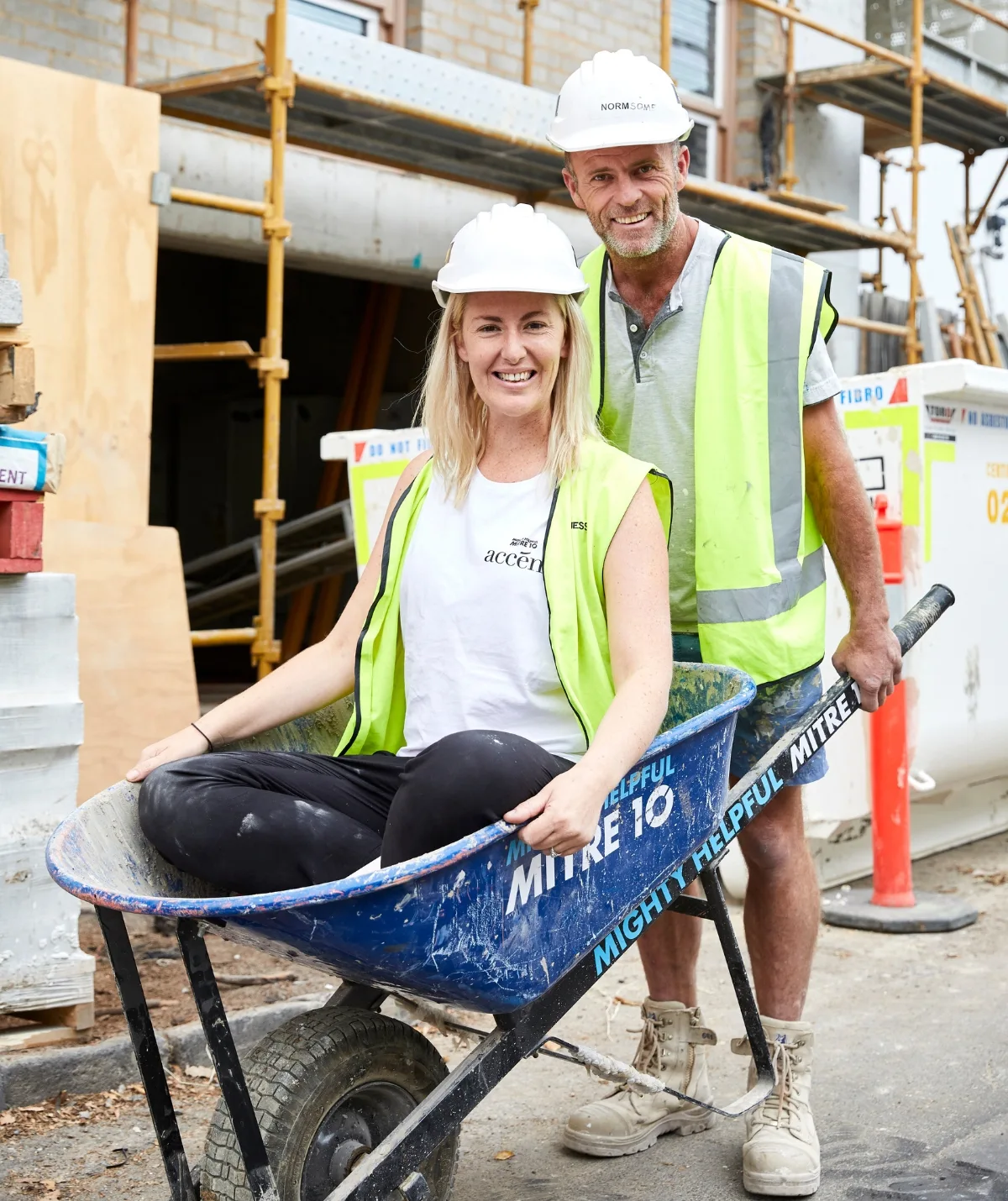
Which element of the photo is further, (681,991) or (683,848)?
(681,991)

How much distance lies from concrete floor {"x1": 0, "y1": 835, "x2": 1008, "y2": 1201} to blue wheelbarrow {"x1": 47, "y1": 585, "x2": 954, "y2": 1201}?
561 millimetres

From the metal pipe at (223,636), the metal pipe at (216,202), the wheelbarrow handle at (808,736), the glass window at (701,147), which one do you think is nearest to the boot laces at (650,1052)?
the wheelbarrow handle at (808,736)

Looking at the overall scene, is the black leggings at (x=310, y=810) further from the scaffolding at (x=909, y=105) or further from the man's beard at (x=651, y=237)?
the scaffolding at (x=909, y=105)

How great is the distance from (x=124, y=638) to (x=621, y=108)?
9.47 ft

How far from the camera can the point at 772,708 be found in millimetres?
3059

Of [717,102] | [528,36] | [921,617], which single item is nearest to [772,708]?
[921,617]

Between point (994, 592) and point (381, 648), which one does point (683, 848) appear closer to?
point (381, 648)

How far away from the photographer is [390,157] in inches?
277

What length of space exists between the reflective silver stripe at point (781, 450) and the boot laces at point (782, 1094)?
907 mm

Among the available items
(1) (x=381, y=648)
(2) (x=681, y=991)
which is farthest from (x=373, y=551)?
(2) (x=681, y=991)

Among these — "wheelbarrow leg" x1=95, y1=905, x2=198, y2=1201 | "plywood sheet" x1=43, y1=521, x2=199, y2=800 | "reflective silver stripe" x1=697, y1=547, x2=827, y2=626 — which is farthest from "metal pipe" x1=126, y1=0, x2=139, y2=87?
"wheelbarrow leg" x1=95, y1=905, x2=198, y2=1201

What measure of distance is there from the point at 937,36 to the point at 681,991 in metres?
9.68

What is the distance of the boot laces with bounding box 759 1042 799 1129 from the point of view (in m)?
3.00

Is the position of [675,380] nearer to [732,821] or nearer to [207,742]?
[732,821]
